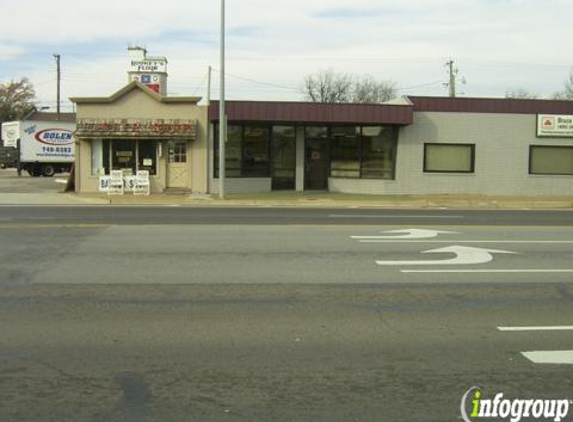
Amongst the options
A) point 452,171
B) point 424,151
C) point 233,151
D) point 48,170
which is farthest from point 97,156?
point 48,170

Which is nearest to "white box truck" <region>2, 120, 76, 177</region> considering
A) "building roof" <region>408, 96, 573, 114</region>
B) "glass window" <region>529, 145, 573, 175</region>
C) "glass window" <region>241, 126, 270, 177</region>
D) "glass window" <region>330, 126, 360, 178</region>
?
"glass window" <region>241, 126, 270, 177</region>

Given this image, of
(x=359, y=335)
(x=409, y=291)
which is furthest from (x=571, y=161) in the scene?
(x=359, y=335)

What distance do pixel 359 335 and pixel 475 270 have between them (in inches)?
153

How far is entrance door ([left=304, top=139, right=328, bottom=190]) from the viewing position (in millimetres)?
27984

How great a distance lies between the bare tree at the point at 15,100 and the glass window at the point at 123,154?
214 feet

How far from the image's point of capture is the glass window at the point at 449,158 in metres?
27.3

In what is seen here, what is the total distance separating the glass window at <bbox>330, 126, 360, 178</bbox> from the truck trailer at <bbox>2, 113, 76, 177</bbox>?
2162 cm

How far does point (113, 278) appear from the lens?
347 inches

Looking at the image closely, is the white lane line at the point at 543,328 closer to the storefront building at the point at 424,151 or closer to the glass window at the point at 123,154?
the storefront building at the point at 424,151

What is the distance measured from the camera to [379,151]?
27.5m

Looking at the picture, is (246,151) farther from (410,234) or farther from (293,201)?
(410,234)

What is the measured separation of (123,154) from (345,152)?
356 inches

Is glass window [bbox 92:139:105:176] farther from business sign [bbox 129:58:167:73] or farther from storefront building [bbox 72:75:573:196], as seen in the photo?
business sign [bbox 129:58:167:73]

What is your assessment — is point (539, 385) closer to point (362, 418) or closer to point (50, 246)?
point (362, 418)
